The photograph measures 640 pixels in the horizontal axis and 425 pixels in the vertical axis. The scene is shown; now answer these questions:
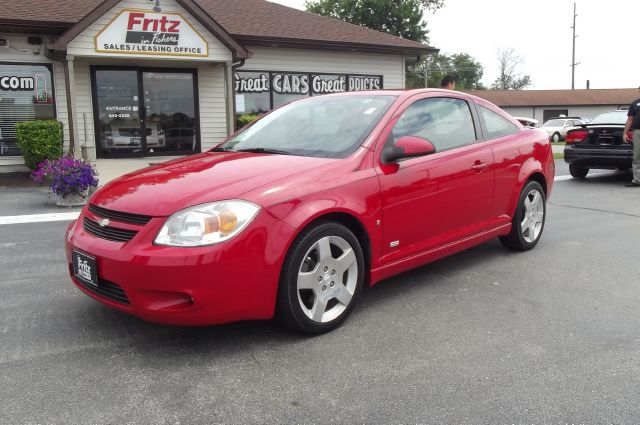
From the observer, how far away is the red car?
2930 millimetres

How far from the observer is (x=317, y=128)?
161 inches

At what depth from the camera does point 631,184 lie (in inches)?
396

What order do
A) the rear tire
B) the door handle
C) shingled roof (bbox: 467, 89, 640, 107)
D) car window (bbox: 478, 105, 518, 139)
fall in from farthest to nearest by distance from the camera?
shingled roof (bbox: 467, 89, 640, 107)
the rear tire
car window (bbox: 478, 105, 518, 139)
the door handle

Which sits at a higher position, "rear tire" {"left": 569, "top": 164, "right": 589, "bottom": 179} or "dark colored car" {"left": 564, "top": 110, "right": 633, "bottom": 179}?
"dark colored car" {"left": 564, "top": 110, "right": 633, "bottom": 179}

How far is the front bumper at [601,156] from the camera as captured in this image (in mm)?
10078

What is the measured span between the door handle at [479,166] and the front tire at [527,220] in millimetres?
738

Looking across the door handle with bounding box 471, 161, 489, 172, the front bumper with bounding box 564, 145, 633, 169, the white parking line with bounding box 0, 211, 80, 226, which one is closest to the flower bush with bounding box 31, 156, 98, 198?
the white parking line with bounding box 0, 211, 80, 226

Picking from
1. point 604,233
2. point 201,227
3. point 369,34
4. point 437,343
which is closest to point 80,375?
point 201,227

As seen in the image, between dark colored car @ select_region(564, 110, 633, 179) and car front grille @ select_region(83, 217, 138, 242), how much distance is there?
9.68 metres

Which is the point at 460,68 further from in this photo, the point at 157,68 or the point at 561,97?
the point at 157,68

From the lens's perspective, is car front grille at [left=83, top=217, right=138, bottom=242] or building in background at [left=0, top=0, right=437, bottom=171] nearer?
car front grille at [left=83, top=217, right=138, bottom=242]

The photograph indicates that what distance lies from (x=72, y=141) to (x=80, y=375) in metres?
11.2

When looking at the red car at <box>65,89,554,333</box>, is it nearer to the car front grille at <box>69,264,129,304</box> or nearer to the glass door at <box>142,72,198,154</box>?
the car front grille at <box>69,264,129,304</box>

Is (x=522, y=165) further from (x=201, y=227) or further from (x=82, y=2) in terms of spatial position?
(x=82, y=2)
